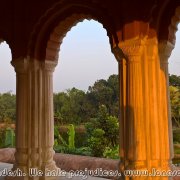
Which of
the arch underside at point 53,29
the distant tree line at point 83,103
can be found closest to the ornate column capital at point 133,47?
the arch underside at point 53,29

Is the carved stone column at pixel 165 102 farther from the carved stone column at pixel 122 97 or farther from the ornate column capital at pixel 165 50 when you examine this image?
the carved stone column at pixel 122 97

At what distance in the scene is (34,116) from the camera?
4.79m

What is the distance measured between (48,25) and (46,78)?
2.82ft

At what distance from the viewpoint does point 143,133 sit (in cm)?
359

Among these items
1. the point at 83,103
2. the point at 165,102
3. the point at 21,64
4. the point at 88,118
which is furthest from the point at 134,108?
the point at 83,103

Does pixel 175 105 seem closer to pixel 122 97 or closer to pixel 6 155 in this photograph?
pixel 6 155

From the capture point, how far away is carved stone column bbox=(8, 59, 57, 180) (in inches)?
184

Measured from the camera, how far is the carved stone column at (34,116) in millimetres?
4680

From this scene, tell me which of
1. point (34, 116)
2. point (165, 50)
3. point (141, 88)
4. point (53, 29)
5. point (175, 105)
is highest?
point (53, 29)

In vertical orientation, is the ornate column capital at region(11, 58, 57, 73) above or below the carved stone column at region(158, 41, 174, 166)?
above

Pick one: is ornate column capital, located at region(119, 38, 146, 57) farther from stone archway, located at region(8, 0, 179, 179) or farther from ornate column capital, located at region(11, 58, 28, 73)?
ornate column capital, located at region(11, 58, 28, 73)

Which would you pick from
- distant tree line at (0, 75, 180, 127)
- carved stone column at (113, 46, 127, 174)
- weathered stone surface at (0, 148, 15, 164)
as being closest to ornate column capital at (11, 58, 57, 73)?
carved stone column at (113, 46, 127, 174)

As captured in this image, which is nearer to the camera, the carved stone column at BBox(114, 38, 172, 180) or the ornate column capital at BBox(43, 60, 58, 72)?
the carved stone column at BBox(114, 38, 172, 180)

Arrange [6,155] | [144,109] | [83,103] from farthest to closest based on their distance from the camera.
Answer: [83,103]
[6,155]
[144,109]
